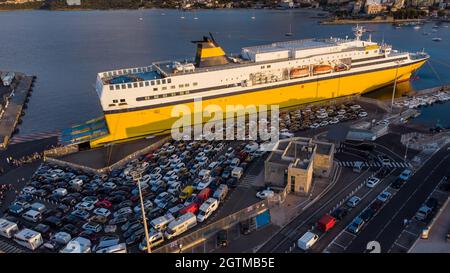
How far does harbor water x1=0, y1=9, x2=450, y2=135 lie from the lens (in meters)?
30.2

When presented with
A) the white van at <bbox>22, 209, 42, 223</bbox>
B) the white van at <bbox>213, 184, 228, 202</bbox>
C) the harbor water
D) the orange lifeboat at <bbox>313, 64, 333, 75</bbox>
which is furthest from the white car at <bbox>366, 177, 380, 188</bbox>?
the white van at <bbox>22, 209, 42, 223</bbox>

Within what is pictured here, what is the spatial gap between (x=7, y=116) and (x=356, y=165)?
25.7 metres

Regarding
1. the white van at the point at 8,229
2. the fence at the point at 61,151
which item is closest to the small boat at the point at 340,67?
the fence at the point at 61,151

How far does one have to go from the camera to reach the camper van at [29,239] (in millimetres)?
12457

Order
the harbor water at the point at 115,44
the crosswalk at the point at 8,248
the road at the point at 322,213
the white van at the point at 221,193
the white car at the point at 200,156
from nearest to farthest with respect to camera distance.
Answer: the road at the point at 322,213
the crosswalk at the point at 8,248
the white van at the point at 221,193
the white car at the point at 200,156
the harbor water at the point at 115,44

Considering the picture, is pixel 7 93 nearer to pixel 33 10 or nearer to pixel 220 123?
pixel 220 123

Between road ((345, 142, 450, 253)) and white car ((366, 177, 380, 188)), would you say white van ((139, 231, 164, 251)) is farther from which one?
white car ((366, 177, 380, 188))

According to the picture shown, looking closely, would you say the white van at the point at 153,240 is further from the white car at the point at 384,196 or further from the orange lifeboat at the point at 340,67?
the orange lifeboat at the point at 340,67

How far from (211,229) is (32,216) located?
775 cm

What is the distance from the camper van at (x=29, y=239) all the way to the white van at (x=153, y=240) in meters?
3.99

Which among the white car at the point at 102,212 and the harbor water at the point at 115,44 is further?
the harbor water at the point at 115,44

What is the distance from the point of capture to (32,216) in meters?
14.0

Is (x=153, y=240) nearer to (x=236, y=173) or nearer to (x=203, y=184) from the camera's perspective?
(x=203, y=184)

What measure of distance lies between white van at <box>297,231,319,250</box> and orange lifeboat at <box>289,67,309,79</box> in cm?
1569
